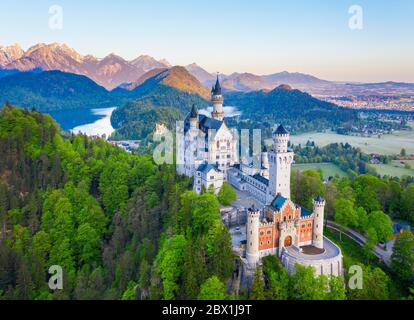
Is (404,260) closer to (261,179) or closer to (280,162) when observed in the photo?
(280,162)

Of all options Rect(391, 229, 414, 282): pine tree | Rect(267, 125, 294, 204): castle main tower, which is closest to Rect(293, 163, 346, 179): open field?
Rect(267, 125, 294, 204): castle main tower

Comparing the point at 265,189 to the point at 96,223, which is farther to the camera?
the point at 96,223

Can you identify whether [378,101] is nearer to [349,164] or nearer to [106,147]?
[349,164]

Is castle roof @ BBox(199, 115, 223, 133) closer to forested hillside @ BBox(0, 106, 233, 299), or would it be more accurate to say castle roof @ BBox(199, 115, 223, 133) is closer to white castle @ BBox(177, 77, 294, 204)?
white castle @ BBox(177, 77, 294, 204)

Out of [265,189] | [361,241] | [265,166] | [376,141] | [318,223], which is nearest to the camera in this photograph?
[318,223]

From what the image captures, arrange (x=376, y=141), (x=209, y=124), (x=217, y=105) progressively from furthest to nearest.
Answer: (x=376, y=141) → (x=217, y=105) → (x=209, y=124)

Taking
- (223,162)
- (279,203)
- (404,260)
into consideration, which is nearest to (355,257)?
(404,260)
